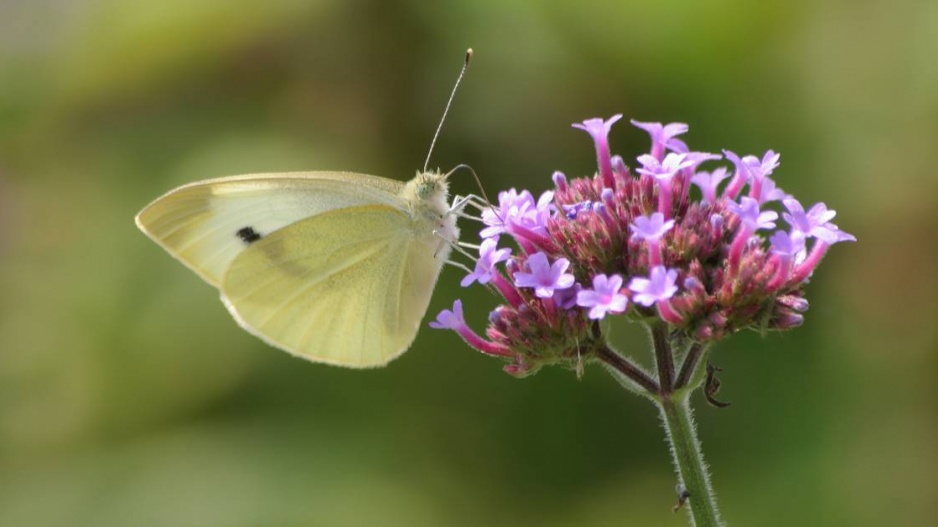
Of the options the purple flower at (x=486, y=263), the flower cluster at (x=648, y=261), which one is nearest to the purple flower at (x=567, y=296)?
the flower cluster at (x=648, y=261)

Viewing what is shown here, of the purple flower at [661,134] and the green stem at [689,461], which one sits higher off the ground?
the purple flower at [661,134]

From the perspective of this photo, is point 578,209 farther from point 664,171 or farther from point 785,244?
point 785,244

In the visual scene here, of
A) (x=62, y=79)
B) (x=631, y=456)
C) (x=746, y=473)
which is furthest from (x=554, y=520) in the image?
(x=62, y=79)

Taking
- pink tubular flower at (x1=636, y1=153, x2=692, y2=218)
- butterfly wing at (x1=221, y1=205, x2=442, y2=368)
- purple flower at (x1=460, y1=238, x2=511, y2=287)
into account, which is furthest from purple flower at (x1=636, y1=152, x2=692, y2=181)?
butterfly wing at (x1=221, y1=205, x2=442, y2=368)

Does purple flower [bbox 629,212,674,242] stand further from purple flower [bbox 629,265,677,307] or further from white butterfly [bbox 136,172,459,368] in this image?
white butterfly [bbox 136,172,459,368]

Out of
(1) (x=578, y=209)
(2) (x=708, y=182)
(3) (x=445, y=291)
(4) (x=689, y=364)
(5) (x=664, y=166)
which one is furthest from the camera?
(3) (x=445, y=291)

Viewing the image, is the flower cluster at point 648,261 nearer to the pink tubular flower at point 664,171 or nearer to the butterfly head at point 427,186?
the pink tubular flower at point 664,171

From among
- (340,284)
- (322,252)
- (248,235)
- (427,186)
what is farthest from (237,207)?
(427,186)
